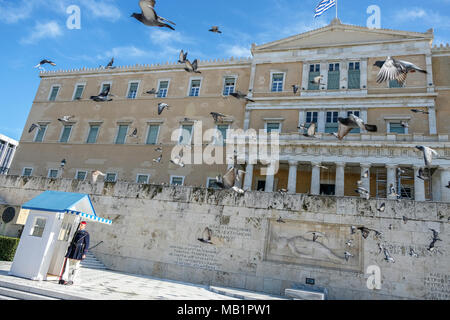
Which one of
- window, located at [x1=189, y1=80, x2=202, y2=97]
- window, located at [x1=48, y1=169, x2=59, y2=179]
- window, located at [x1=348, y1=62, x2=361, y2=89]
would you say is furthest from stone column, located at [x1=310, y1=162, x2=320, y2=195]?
window, located at [x1=48, y1=169, x2=59, y2=179]

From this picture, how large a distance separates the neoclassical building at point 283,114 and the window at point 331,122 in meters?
0.09

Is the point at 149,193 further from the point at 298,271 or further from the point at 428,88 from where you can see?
the point at 428,88

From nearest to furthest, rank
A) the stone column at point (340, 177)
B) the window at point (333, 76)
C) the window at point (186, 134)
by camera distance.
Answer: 1. the stone column at point (340, 177)
2. the window at point (333, 76)
3. the window at point (186, 134)

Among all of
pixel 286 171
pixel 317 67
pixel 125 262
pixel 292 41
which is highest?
pixel 292 41

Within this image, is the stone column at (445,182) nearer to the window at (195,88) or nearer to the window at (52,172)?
the window at (195,88)

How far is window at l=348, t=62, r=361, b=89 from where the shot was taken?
24859 millimetres

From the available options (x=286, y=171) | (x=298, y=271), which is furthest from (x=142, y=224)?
(x=286, y=171)

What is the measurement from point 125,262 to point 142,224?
5.80 feet

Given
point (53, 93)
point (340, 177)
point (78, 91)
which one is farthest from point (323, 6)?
point (53, 93)

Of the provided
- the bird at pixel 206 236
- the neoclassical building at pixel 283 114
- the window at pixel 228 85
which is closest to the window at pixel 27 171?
the neoclassical building at pixel 283 114

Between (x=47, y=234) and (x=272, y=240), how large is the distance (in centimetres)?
795

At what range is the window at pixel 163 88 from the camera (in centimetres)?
3088

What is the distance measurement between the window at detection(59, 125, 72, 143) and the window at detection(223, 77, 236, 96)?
16.8 m

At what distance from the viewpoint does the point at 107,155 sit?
2959 cm
